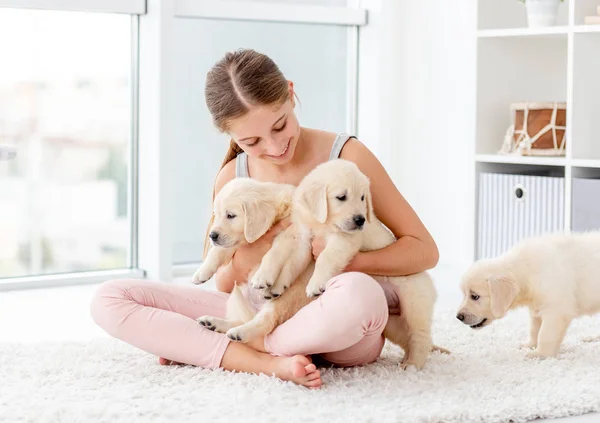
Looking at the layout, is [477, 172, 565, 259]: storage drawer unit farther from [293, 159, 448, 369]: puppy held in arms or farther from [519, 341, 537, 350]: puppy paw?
[293, 159, 448, 369]: puppy held in arms

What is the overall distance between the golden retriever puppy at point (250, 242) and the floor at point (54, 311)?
68cm

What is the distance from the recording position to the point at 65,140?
3.68m

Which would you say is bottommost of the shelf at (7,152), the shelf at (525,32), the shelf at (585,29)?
the shelf at (7,152)

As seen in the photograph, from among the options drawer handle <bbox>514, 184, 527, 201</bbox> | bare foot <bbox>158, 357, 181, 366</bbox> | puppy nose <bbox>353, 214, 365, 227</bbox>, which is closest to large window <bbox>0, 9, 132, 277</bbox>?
drawer handle <bbox>514, 184, 527, 201</bbox>

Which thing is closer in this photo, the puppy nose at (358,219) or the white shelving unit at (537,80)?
the puppy nose at (358,219)

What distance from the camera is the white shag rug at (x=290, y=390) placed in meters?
1.72

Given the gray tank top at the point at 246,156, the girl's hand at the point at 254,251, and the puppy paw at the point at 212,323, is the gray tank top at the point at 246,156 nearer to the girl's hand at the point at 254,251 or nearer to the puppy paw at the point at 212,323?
the girl's hand at the point at 254,251

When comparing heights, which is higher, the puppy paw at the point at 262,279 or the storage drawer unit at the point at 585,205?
the storage drawer unit at the point at 585,205

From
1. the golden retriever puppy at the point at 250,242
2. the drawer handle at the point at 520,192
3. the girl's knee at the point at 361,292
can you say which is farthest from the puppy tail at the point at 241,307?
the drawer handle at the point at 520,192

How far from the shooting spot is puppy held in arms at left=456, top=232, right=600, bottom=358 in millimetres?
2209

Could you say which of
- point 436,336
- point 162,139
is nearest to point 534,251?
point 436,336

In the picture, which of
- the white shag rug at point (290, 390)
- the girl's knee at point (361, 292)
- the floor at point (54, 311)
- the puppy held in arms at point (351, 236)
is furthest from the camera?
the floor at point (54, 311)

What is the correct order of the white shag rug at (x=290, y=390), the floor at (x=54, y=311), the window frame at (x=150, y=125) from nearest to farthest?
the white shag rug at (x=290, y=390) → the floor at (x=54, y=311) → the window frame at (x=150, y=125)

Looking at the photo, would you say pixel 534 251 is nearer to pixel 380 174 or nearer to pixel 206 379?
pixel 380 174
